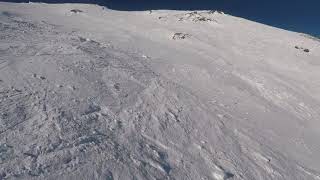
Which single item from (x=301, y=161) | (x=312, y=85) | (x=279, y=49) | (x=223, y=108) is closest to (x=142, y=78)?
(x=223, y=108)

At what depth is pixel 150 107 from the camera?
10.4m

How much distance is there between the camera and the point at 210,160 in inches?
319

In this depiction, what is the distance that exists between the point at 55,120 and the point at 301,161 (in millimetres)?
5749

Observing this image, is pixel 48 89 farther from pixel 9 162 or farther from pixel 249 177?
pixel 249 177

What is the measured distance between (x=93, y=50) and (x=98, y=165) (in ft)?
30.2

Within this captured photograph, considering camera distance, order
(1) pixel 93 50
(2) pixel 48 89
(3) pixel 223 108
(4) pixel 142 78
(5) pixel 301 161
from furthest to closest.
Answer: (1) pixel 93 50
(4) pixel 142 78
(3) pixel 223 108
(2) pixel 48 89
(5) pixel 301 161

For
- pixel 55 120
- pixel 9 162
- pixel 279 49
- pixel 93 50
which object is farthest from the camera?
pixel 279 49

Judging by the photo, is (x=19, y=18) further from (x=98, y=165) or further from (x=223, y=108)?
(x=98, y=165)

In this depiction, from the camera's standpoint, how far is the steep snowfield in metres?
7.40

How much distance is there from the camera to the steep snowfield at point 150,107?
7.40 meters

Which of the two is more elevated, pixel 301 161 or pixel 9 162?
pixel 9 162

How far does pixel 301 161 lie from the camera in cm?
910

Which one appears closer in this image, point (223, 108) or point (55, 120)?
point (55, 120)

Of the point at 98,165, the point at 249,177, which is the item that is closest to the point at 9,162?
the point at 98,165
